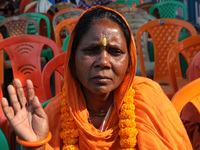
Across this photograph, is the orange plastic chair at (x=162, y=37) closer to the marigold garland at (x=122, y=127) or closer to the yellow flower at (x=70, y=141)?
the marigold garland at (x=122, y=127)

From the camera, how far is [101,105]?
1583 millimetres

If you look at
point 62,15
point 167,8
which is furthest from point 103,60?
point 167,8

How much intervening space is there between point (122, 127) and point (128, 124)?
0.04 metres

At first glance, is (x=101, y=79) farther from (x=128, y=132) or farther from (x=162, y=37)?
(x=162, y=37)

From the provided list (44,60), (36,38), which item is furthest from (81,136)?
(44,60)

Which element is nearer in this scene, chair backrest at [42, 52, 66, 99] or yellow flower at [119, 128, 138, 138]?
yellow flower at [119, 128, 138, 138]

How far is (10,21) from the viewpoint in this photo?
4840 millimetres

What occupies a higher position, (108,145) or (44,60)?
(108,145)

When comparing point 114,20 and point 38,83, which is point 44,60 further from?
point 114,20

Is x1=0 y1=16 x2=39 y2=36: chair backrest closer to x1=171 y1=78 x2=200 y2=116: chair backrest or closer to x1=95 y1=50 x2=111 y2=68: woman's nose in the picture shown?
x1=95 y1=50 x2=111 y2=68: woman's nose

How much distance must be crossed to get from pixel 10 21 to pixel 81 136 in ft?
13.0

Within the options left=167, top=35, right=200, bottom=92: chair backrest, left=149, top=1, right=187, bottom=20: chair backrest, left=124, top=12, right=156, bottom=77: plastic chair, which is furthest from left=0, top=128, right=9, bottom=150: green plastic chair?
left=149, top=1, right=187, bottom=20: chair backrest

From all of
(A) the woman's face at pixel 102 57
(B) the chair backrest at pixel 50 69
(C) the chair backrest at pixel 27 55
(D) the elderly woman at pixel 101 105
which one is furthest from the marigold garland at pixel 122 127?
(C) the chair backrest at pixel 27 55

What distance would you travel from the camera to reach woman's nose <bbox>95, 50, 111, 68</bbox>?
4.37 ft
